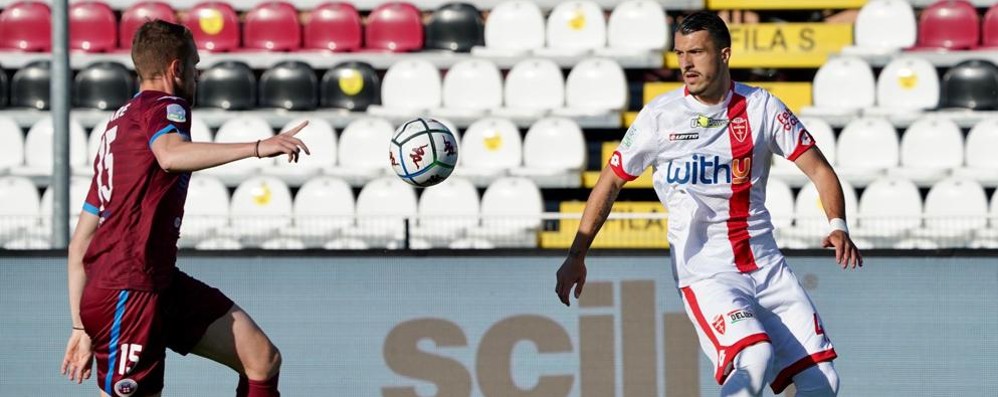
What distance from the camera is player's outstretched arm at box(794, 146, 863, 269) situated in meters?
5.05

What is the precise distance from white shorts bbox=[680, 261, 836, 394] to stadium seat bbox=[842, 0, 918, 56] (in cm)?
782

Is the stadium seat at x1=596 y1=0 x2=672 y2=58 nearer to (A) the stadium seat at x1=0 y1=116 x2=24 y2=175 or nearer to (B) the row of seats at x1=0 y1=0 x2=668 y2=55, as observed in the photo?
(B) the row of seats at x1=0 y1=0 x2=668 y2=55

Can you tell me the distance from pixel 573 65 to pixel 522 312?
18.9ft

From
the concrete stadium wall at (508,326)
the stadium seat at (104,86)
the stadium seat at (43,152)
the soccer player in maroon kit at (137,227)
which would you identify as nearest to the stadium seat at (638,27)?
the stadium seat at (104,86)

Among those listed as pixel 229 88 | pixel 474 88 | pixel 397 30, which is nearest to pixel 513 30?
pixel 474 88

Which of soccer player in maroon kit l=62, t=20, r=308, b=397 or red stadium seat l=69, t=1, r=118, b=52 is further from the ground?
red stadium seat l=69, t=1, r=118, b=52

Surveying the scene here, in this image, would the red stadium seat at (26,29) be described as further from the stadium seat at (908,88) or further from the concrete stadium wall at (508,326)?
the stadium seat at (908,88)

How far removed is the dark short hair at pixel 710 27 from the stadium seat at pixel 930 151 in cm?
678

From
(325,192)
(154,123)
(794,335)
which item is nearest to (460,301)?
(794,335)

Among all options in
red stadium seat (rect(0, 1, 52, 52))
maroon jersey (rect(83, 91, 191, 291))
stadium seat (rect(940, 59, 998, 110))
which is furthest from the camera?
red stadium seat (rect(0, 1, 52, 52))

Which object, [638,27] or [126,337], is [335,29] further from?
[126,337]

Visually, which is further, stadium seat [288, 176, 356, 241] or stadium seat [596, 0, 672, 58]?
stadium seat [596, 0, 672, 58]

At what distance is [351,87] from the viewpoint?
41.2 feet

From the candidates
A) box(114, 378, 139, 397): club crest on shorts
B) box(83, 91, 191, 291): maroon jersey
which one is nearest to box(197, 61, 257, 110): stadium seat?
box(83, 91, 191, 291): maroon jersey
